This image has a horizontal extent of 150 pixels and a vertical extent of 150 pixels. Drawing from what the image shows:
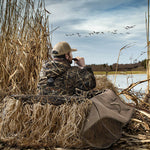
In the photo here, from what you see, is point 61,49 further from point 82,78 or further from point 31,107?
point 31,107

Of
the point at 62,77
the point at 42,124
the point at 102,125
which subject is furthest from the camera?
the point at 62,77

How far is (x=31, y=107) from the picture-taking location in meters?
2.66

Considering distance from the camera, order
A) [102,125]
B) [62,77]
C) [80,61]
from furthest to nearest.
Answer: [80,61] < [62,77] < [102,125]

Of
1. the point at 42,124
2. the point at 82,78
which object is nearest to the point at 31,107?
the point at 42,124

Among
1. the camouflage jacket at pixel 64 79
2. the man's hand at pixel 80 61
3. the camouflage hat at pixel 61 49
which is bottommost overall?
the camouflage jacket at pixel 64 79

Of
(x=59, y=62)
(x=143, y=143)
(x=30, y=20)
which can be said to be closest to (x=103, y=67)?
(x=30, y=20)

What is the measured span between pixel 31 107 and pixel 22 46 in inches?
47.7

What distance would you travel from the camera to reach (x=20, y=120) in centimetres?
264

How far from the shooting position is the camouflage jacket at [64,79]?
281 centimetres

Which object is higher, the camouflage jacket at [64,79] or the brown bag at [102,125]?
the camouflage jacket at [64,79]

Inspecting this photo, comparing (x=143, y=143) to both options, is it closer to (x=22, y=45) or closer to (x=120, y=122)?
(x=120, y=122)

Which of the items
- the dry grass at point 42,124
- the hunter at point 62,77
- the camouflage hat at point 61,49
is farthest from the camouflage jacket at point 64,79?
the dry grass at point 42,124

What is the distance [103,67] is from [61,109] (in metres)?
2.76

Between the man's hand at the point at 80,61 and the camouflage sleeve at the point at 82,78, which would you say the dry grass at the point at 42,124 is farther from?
the man's hand at the point at 80,61
